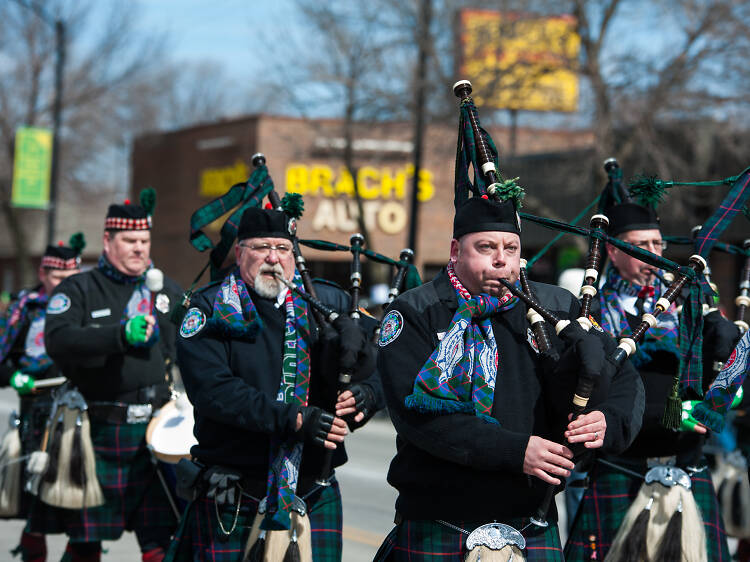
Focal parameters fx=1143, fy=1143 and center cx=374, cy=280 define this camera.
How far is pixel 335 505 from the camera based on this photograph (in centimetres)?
470

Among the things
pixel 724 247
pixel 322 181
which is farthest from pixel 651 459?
pixel 322 181

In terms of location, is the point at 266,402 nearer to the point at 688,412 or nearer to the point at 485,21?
the point at 688,412

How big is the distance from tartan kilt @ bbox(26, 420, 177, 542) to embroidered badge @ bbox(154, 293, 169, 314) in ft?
2.12

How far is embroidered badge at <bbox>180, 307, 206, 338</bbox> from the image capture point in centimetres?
459

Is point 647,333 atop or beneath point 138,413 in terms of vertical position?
atop

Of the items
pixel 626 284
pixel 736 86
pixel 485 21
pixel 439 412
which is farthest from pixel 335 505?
pixel 485 21

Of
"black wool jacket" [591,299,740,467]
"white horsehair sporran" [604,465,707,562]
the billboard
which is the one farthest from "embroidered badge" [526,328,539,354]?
the billboard

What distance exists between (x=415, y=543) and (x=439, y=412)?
52 centimetres

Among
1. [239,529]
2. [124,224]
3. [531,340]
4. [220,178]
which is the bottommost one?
[239,529]

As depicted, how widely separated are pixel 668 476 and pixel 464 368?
1.80 metres

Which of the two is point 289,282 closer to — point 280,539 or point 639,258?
point 280,539

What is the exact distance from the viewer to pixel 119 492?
6344 mm

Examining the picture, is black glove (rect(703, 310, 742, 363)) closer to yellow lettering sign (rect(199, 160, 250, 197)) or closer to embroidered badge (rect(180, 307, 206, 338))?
embroidered badge (rect(180, 307, 206, 338))

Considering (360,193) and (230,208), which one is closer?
(230,208)
